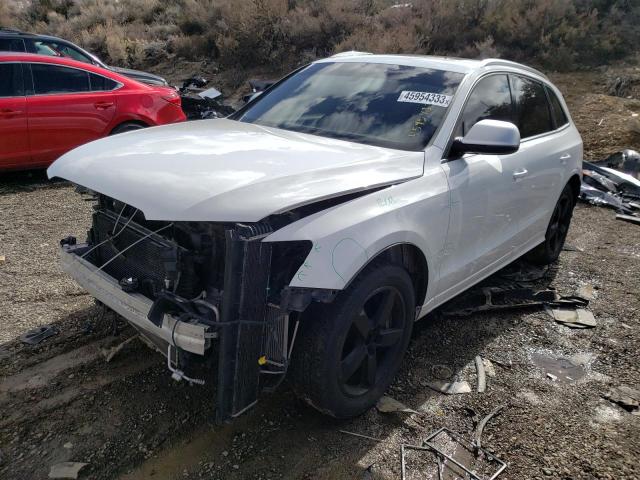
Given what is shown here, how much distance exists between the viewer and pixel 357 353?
2.92 metres

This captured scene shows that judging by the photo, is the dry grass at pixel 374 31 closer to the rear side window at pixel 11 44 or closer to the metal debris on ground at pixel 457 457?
the rear side window at pixel 11 44

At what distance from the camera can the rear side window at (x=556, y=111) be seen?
4.91 metres

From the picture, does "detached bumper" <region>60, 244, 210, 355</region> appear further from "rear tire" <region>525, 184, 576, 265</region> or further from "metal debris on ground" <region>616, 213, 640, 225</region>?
"metal debris on ground" <region>616, 213, 640, 225</region>

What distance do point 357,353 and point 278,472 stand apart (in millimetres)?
704

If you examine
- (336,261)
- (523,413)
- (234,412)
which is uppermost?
(336,261)

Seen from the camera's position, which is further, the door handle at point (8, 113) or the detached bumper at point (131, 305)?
the door handle at point (8, 113)

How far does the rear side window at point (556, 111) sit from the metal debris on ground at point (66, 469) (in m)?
4.45

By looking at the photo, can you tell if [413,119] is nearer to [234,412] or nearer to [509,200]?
[509,200]

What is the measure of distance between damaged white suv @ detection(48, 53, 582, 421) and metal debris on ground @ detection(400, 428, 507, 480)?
0.38m

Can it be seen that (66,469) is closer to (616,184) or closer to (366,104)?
(366,104)

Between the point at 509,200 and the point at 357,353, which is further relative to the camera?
the point at 509,200

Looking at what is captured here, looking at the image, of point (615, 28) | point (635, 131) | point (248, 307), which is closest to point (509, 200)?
point (248, 307)

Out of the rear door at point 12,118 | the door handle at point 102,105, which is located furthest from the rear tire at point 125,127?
the rear door at point 12,118

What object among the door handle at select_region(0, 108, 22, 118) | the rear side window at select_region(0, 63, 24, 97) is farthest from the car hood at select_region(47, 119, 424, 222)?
the rear side window at select_region(0, 63, 24, 97)
